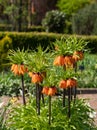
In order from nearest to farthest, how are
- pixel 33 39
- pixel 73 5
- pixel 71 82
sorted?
pixel 71 82 < pixel 33 39 < pixel 73 5

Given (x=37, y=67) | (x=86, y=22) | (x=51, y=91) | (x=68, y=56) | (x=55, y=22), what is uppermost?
(x=55, y=22)

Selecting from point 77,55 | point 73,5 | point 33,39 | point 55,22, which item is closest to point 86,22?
point 55,22

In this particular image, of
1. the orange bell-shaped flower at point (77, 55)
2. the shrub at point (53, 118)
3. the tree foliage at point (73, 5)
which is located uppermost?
the tree foliage at point (73, 5)

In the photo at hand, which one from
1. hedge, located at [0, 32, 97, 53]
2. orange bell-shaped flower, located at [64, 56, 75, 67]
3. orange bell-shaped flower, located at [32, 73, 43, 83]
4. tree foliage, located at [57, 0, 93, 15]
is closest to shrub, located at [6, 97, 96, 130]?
orange bell-shaped flower, located at [32, 73, 43, 83]

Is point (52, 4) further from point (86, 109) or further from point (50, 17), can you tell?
point (86, 109)

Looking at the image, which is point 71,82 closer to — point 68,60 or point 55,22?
point 68,60

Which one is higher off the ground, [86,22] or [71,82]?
[86,22]

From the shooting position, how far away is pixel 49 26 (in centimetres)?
2780

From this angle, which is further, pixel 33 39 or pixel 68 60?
pixel 33 39

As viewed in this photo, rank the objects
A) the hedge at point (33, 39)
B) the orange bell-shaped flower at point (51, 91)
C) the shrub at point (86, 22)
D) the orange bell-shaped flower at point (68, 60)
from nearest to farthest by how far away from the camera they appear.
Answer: the orange bell-shaped flower at point (51, 91) < the orange bell-shaped flower at point (68, 60) < the hedge at point (33, 39) < the shrub at point (86, 22)

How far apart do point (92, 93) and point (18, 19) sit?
1903 cm

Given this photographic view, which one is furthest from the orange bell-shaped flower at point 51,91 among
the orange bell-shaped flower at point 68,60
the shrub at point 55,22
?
the shrub at point 55,22

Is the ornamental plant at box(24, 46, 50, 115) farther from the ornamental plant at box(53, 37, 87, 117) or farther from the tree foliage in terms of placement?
the tree foliage

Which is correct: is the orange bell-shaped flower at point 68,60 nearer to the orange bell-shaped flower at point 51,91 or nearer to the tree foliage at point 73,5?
the orange bell-shaped flower at point 51,91
